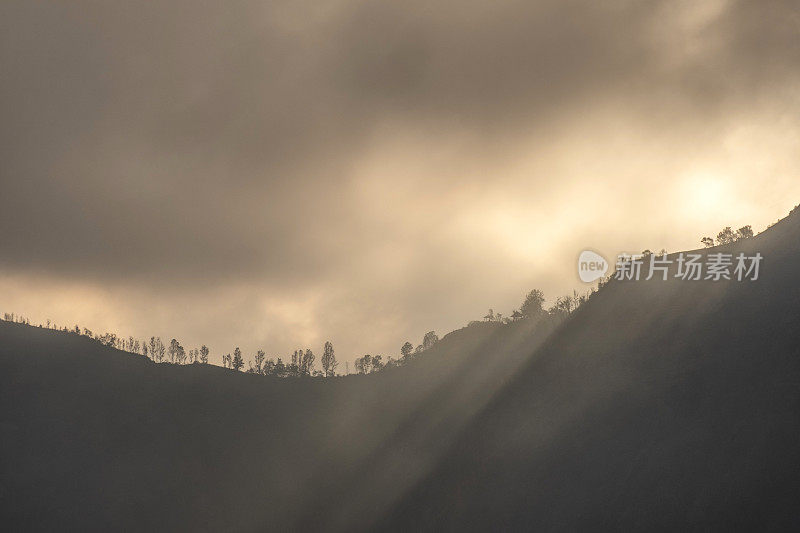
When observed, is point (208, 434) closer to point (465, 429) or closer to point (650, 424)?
point (465, 429)

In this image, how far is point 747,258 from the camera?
6044 cm

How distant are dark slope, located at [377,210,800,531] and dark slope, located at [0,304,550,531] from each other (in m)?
12.3

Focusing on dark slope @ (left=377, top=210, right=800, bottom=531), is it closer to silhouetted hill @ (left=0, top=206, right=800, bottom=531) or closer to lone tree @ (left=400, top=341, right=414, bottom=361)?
silhouetted hill @ (left=0, top=206, right=800, bottom=531)

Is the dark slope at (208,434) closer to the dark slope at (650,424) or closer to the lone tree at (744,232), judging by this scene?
the dark slope at (650,424)

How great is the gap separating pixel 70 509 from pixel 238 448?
2340 cm

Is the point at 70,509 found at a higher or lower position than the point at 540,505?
higher

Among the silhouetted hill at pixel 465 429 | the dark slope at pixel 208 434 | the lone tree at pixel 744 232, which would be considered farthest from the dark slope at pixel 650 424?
the lone tree at pixel 744 232

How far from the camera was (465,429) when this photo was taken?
2926 inches

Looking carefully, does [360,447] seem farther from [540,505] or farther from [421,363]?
[540,505]

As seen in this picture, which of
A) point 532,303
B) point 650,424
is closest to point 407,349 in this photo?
point 532,303

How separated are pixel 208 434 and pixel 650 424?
6935cm

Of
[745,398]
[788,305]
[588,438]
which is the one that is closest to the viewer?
[745,398]

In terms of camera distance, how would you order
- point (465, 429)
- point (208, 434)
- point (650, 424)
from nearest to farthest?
point (650, 424), point (465, 429), point (208, 434)

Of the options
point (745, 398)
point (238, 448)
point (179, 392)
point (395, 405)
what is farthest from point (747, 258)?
point (179, 392)
